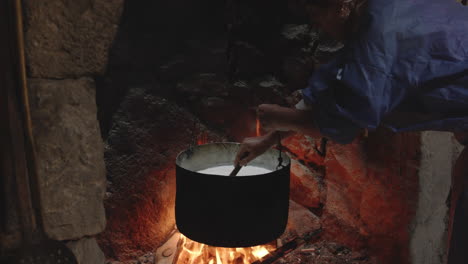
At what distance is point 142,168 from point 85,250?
3.27 feet

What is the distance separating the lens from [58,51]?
1.25 meters

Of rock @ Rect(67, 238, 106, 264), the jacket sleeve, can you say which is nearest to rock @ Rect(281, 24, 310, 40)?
the jacket sleeve

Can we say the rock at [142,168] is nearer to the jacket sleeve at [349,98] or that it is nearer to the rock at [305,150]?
the rock at [305,150]

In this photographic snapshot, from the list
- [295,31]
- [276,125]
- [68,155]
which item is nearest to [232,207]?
[276,125]

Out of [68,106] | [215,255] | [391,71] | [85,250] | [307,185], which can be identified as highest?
[391,71]

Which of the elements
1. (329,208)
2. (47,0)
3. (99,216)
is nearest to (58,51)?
(47,0)

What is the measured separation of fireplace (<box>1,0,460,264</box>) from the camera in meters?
2.16

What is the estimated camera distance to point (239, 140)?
267cm

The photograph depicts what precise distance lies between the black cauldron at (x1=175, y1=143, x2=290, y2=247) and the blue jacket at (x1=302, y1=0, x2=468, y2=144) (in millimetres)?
555

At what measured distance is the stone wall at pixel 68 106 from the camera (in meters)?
1.22

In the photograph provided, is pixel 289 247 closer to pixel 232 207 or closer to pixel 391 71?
pixel 232 207

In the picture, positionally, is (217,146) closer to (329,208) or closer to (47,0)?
(329,208)

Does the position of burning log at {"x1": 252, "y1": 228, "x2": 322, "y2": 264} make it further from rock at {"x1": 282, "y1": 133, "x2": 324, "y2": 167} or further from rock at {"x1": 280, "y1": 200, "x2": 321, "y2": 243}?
rock at {"x1": 282, "y1": 133, "x2": 324, "y2": 167}

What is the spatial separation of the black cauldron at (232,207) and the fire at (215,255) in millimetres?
408
